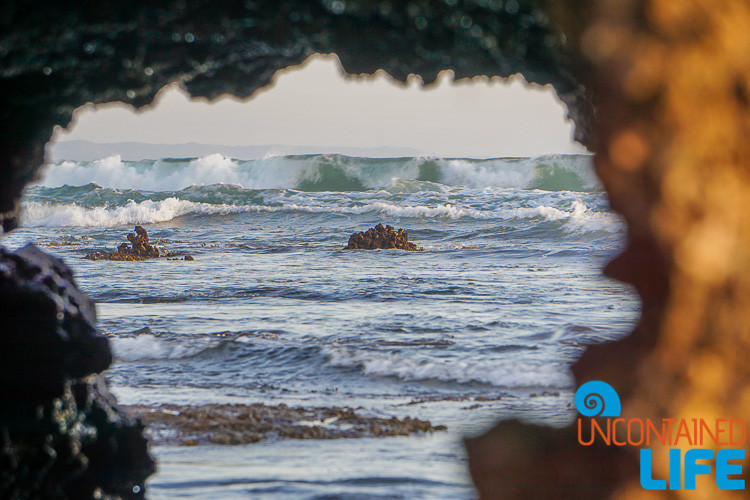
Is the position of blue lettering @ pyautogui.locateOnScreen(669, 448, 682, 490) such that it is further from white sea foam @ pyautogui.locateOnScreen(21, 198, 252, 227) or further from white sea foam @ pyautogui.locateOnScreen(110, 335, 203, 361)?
white sea foam @ pyautogui.locateOnScreen(21, 198, 252, 227)

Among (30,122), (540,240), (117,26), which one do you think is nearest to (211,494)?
(30,122)

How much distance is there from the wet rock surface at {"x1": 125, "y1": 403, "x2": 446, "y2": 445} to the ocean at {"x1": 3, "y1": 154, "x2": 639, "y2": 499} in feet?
0.40

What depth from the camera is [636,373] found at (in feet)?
4.86

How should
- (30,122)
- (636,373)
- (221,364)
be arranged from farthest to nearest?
(221,364) < (30,122) < (636,373)

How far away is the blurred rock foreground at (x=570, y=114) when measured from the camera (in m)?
1.38

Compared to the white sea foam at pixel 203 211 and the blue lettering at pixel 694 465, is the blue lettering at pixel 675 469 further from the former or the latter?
the white sea foam at pixel 203 211

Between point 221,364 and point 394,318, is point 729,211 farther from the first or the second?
point 394,318

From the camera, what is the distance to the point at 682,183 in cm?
137

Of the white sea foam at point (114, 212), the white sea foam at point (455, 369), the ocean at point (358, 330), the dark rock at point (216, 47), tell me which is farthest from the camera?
the white sea foam at point (114, 212)

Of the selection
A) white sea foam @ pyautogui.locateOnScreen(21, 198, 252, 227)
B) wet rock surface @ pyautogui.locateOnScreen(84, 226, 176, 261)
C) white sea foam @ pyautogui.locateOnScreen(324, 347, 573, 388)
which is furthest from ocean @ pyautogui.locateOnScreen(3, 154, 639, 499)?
white sea foam @ pyautogui.locateOnScreen(21, 198, 252, 227)

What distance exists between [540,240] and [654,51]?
1849cm

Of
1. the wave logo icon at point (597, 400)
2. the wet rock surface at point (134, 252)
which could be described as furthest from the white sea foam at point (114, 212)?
the wave logo icon at point (597, 400)

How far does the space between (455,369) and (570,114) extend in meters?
3.10

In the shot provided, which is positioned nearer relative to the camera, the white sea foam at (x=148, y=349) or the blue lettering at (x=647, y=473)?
the blue lettering at (x=647, y=473)
